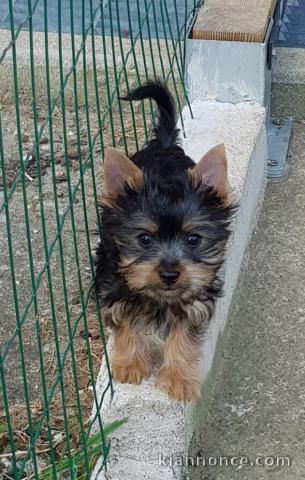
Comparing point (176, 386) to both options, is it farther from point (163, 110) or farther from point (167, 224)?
point (163, 110)

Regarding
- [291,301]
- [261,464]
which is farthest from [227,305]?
[261,464]

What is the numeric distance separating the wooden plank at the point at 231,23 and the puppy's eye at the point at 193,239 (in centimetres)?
215

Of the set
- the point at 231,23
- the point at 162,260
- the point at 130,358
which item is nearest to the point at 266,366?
the point at 130,358

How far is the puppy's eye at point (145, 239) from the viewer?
3215 mm

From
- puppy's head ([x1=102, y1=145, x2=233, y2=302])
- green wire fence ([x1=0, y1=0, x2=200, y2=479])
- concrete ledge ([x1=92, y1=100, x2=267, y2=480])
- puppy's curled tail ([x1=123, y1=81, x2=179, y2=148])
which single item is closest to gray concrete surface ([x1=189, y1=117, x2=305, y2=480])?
concrete ledge ([x1=92, y1=100, x2=267, y2=480])

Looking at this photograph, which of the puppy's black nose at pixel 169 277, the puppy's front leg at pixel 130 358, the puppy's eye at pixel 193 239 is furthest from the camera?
the puppy's front leg at pixel 130 358

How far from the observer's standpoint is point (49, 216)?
17.7 ft

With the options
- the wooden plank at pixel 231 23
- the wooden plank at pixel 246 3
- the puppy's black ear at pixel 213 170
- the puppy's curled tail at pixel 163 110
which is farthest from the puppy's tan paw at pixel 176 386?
the wooden plank at pixel 246 3

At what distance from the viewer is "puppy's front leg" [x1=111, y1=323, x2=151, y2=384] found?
3.53 meters

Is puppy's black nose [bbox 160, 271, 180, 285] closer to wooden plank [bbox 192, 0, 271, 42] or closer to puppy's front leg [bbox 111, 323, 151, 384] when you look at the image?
puppy's front leg [bbox 111, 323, 151, 384]

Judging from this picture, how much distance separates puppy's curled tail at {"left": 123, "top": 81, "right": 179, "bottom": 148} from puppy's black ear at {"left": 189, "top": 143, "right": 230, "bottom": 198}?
2.73 ft

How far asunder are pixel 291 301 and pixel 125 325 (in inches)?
54.2

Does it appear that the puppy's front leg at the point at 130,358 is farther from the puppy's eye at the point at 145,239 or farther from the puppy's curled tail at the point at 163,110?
the puppy's curled tail at the point at 163,110

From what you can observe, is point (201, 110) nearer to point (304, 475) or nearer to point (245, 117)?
point (245, 117)
